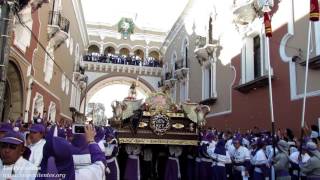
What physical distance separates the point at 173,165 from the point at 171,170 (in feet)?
0.45

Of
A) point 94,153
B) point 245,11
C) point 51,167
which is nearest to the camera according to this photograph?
point 51,167

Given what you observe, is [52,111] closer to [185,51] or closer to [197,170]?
[185,51]

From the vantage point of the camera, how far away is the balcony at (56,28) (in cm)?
1661

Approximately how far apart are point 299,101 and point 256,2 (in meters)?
4.40

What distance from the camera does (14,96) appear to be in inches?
516

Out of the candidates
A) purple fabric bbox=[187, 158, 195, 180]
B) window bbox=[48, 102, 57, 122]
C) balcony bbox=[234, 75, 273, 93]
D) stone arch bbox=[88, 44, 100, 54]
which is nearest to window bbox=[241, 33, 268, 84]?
balcony bbox=[234, 75, 273, 93]

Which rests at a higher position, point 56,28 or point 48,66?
point 56,28

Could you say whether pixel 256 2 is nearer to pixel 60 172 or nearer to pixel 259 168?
Answer: pixel 259 168

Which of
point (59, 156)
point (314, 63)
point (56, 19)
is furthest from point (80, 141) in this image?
point (56, 19)

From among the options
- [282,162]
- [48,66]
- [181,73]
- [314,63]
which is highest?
[181,73]

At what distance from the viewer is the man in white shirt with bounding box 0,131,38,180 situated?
3.01m

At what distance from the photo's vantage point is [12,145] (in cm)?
305

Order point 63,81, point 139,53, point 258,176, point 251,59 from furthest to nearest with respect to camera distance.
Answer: point 139,53 < point 63,81 < point 251,59 < point 258,176

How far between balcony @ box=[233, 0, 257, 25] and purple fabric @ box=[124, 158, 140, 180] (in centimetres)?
786
